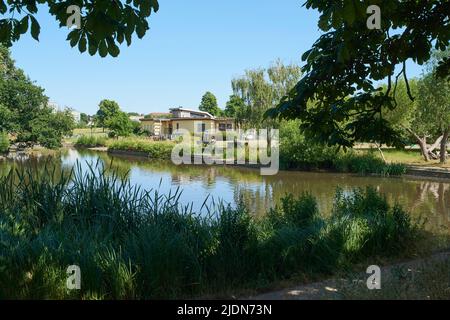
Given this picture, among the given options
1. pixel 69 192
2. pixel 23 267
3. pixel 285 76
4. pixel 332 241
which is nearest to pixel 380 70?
pixel 332 241

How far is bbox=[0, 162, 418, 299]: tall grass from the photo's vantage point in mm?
3725

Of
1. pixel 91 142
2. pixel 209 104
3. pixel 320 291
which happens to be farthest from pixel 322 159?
pixel 209 104

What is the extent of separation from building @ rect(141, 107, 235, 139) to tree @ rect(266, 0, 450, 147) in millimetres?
41815

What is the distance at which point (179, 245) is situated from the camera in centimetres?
419

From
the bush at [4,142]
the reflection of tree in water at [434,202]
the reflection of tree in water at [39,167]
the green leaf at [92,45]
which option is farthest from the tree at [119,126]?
the green leaf at [92,45]

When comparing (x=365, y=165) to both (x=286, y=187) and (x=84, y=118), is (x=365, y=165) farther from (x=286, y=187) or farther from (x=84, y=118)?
(x=84, y=118)

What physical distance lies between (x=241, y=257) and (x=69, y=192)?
236 cm

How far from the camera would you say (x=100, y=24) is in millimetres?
2436

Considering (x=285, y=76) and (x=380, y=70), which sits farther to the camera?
(x=285, y=76)

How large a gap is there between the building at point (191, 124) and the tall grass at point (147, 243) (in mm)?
41988

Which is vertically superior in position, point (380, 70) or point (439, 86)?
point (439, 86)
